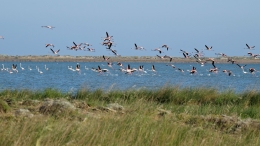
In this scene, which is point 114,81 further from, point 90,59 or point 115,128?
point 90,59

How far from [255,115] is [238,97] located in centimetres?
381

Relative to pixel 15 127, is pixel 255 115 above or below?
below

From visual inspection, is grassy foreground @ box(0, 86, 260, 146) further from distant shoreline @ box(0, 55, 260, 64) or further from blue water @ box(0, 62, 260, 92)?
distant shoreline @ box(0, 55, 260, 64)

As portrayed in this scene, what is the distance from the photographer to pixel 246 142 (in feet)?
29.0

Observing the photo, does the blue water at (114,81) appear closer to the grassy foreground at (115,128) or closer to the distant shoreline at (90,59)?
the grassy foreground at (115,128)

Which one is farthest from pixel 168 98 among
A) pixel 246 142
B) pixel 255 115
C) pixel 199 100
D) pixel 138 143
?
pixel 138 143

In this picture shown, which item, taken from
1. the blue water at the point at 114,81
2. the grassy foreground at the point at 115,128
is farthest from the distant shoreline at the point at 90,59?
the grassy foreground at the point at 115,128

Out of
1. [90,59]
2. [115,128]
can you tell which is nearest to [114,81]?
[115,128]

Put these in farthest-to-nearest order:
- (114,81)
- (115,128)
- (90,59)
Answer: (90,59) → (114,81) → (115,128)

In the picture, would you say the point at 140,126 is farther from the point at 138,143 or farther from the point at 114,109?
the point at 114,109

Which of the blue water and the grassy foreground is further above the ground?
the grassy foreground

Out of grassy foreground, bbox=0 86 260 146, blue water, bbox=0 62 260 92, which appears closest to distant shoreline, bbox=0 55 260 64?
blue water, bbox=0 62 260 92

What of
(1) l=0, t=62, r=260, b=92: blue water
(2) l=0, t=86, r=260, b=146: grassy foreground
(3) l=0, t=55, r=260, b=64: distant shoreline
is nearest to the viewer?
(2) l=0, t=86, r=260, b=146: grassy foreground

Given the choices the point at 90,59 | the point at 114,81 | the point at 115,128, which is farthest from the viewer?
the point at 90,59
